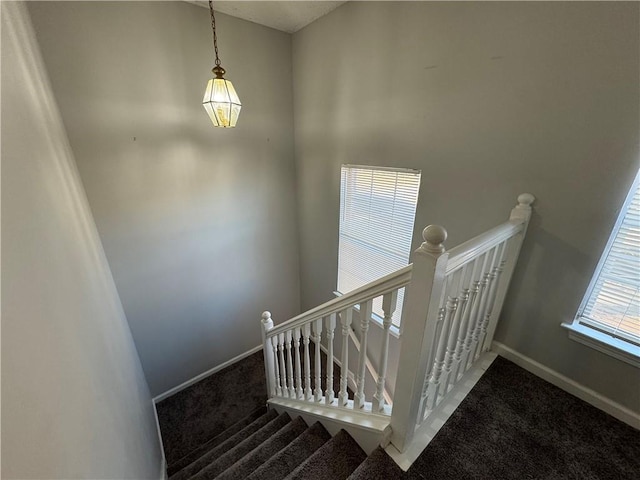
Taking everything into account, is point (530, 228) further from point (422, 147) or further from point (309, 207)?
point (309, 207)

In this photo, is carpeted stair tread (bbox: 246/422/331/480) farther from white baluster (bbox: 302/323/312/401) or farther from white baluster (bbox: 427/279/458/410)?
white baluster (bbox: 427/279/458/410)

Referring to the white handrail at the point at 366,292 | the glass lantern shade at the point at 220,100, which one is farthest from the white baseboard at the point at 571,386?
the glass lantern shade at the point at 220,100

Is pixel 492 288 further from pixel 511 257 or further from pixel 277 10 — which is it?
pixel 277 10

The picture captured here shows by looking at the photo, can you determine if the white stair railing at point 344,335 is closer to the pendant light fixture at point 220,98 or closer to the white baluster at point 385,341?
the white baluster at point 385,341

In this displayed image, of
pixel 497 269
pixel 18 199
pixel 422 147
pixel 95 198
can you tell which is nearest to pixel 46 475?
pixel 18 199

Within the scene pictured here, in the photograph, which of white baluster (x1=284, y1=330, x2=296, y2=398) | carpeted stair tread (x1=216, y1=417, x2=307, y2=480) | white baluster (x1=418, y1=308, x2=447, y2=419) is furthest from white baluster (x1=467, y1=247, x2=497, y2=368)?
carpeted stair tread (x1=216, y1=417, x2=307, y2=480)

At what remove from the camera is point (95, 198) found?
6.86ft

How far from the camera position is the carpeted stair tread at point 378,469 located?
114 cm

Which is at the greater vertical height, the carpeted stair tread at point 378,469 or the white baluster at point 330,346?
the white baluster at point 330,346

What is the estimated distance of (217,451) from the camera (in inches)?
85.7

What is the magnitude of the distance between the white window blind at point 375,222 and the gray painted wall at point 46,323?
2.03 metres

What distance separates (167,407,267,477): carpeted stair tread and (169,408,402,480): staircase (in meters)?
0.02

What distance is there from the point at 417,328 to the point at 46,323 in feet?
3.97

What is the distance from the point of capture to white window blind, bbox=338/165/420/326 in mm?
2158
